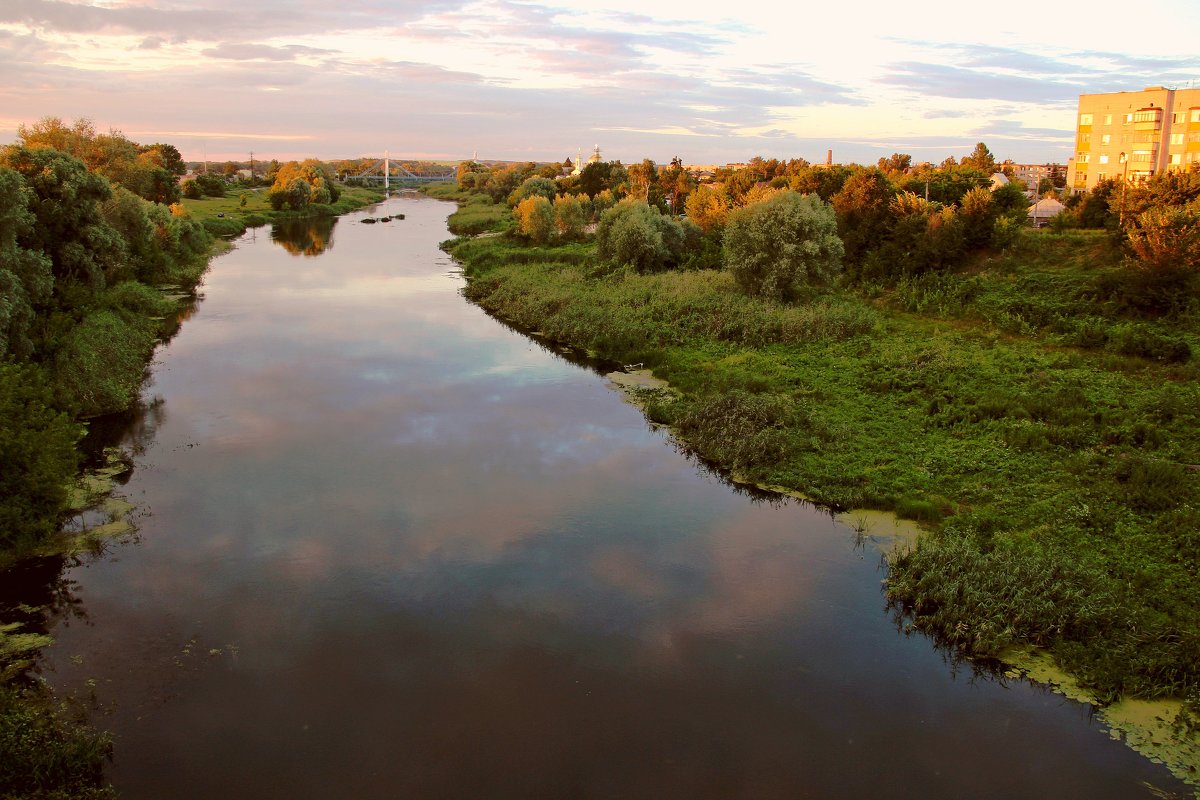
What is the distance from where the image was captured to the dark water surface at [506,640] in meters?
9.81

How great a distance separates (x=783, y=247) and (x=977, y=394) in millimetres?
12808

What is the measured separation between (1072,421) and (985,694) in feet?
31.5

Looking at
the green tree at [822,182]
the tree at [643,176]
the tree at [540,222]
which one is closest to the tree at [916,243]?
the green tree at [822,182]

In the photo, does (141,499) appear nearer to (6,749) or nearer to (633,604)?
(6,749)

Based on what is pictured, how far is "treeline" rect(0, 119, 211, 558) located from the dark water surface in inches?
62.2

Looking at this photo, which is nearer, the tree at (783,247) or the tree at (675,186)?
the tree at (783,247)

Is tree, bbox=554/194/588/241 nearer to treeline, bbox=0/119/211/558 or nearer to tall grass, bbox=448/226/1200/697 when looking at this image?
tall grass, bbox=448/226/1200/697

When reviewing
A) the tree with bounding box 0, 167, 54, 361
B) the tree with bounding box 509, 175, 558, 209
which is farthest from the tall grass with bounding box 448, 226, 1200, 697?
the tree with bounding box 509, 175, 558, 209

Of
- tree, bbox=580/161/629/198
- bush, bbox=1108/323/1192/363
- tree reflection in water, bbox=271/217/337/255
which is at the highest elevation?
tree, bbox=580/161/629/198

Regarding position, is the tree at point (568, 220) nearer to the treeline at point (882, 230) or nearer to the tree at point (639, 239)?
the treeline at point (882, 230)

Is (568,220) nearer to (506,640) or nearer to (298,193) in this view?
(506,640)

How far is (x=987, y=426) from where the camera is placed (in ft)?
62.3

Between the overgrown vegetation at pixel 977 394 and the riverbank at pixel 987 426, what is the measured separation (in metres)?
0.05

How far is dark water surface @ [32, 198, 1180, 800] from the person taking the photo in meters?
9.81
